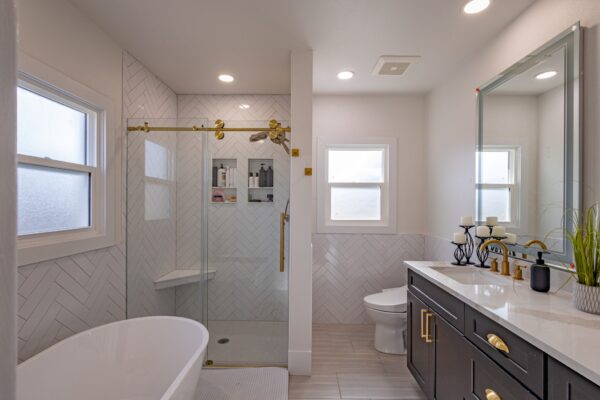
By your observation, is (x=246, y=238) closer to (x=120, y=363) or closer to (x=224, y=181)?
(x=224, y=181)

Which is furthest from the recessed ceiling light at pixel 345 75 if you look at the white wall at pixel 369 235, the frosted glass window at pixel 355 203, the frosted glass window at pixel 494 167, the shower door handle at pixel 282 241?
the shower door handle at pixel 282 241

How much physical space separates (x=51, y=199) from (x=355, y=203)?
2.74m

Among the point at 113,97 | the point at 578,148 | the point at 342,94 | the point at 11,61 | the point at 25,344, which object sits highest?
the point at 342,94

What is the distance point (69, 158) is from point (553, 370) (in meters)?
2.72

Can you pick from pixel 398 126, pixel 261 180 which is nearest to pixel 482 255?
pixel 398 126

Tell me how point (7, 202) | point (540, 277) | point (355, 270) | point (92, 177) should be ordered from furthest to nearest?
1. point (355, 270)
2. point (92, 177)
3. point (540, 277)
4. point (7, 202)

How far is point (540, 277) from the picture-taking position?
1.58m

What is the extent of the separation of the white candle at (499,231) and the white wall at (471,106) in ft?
1.64

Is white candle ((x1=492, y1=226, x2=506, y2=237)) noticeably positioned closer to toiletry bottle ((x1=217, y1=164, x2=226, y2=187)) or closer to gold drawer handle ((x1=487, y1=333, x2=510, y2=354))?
gold drawer handle ((x1=487, y1=333, x2=510, y2=354))

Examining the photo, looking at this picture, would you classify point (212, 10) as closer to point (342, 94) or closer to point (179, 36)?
point (179, 36)

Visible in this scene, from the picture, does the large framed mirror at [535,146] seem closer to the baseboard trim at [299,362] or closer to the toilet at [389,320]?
the toilet at [389,320]

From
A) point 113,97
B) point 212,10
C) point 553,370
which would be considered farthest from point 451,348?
point 113,97

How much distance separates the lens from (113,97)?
2404 mm

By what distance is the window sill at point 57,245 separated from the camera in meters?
1.67
